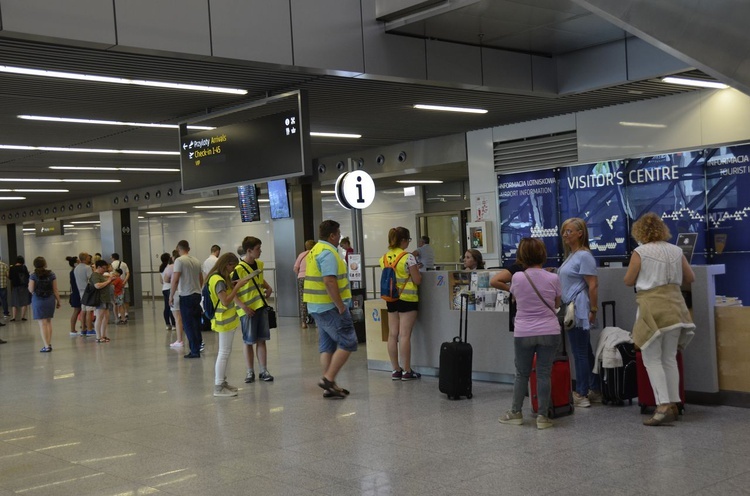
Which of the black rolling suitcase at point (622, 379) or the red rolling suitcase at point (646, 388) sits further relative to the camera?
the black rolling suitcase at point (622, 379)

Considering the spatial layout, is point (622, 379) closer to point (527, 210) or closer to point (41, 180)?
point (527, 210)

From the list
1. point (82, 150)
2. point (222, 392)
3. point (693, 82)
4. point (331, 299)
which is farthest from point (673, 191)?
point (82, 150)

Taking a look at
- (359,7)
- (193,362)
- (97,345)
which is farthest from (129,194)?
(359,7)

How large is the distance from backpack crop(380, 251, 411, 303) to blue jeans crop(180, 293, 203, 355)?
179 inches

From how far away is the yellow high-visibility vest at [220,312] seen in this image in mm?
8617

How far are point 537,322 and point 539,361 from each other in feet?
1.12

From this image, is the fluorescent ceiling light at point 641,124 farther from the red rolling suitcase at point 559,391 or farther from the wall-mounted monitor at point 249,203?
the wall-mounted monitor at point 249,203

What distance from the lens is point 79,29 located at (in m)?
7.34

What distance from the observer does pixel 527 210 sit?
13805mm

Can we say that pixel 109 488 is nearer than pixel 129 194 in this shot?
Yes

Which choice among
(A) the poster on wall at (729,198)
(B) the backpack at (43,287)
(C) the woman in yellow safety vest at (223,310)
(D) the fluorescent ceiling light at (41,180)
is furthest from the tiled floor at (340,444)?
(D) the fluorescent ceiling light at (41,180)

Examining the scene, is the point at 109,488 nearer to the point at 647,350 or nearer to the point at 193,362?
the point at 647,350

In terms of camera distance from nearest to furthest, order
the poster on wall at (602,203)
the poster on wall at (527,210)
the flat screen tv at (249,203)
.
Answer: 1. the poster on wall at (602,203)
2. the poster on wall at (527,210)
3. the flat screen tv at (249,203)

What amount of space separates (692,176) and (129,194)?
1775cm
